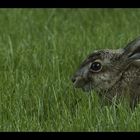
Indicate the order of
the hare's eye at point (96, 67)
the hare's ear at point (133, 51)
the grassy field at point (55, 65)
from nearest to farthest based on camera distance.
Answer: the grassy field at point (55, 65)
the hare's ear at point (133, 51)
the hare's eye at point (96, 67)

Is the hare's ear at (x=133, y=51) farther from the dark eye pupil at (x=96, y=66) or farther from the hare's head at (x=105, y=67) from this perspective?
the dark eye pupil at (x=96, y=66)

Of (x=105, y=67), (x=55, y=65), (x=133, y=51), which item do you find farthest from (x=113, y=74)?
(x=55, y=65)

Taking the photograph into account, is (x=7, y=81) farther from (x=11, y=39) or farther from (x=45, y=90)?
(x=11, y=39)

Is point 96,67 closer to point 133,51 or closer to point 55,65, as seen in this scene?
point 133,51

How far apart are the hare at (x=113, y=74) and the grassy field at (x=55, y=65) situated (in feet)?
0.51

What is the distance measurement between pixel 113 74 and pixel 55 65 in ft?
4.12

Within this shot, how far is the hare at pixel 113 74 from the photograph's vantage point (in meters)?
7.16

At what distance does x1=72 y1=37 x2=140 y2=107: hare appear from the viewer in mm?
7160

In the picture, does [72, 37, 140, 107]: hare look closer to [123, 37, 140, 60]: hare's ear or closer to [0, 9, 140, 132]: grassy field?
[123, 37, 140, 60]: hare's ear

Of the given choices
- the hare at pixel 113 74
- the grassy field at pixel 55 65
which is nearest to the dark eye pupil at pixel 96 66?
the hare at pixel 113 74

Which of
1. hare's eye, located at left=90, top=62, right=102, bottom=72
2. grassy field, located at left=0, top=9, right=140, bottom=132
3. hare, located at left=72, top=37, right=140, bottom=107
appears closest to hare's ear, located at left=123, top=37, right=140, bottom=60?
hare, located at left=72, top=37, right=140, bottom=107

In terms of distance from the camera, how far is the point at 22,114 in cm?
687

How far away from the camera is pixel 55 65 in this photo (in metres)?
8.50

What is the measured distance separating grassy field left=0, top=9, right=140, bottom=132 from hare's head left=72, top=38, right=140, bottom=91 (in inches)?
5.4
